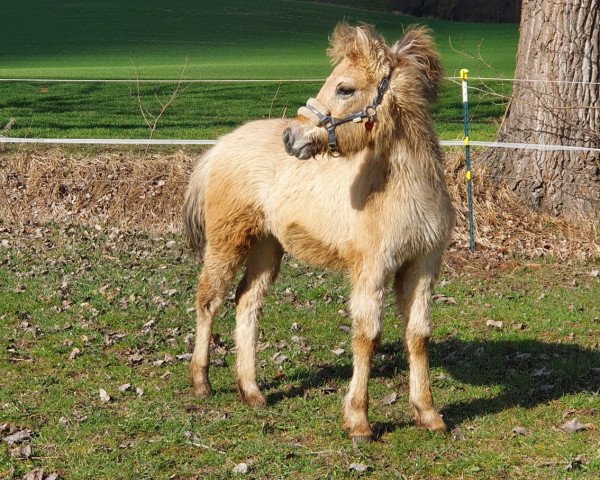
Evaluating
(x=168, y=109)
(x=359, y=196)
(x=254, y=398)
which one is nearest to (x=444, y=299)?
(x=254, y=398)

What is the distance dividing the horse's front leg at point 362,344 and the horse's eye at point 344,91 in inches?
46.5

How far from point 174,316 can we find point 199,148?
6210 mm

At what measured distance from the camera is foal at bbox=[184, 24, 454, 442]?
18.9 feet

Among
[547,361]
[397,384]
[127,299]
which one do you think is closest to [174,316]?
[127,299]

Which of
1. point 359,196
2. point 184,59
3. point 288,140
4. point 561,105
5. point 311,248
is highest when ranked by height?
point 288,140

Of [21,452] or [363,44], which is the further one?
[21,452]

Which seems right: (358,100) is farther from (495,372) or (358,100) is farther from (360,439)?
(495,372)

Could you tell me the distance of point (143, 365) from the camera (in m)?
7.78

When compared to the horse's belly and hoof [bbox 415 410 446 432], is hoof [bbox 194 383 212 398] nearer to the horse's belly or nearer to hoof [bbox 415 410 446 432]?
the horse's belly

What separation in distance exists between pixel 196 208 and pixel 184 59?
30.5m

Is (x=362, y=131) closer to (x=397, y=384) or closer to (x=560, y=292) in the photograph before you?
(x=397, y=384)

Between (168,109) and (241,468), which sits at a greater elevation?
(241,468)

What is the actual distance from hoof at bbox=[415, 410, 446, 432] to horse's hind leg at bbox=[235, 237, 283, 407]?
125 centimetres

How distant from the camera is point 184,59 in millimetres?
36719
